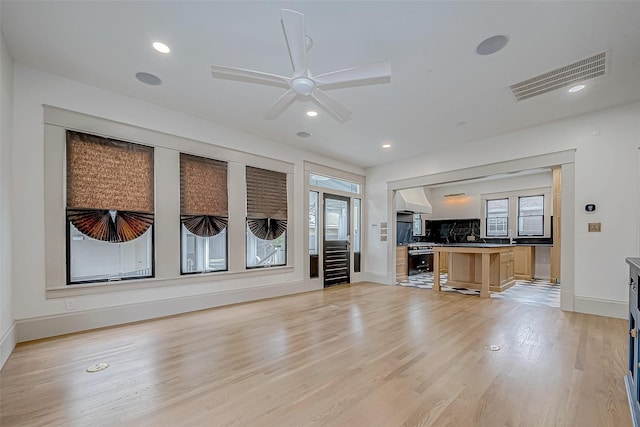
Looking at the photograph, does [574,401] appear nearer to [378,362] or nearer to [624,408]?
[624,408]

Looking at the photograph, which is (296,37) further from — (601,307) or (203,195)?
(601,307)

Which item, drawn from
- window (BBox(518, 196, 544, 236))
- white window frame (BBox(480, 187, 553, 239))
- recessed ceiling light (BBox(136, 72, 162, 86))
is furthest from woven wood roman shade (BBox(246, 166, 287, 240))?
window (BBox(518, 196, 544, 236))

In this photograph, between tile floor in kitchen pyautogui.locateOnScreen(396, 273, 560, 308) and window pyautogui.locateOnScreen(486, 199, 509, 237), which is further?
window pyautogui.locateOnScreen(486, 199, 509, 237)

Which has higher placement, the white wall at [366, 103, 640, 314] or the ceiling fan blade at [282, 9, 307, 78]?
the ceiling fan blade at [282, 9, 307, 78]

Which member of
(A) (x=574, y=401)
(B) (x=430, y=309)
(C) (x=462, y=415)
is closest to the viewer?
(C) (x=462, y=415)

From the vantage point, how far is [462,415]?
1.81 meters

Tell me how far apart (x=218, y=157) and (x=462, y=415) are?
4.42 metres

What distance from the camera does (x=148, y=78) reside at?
3.29 metres

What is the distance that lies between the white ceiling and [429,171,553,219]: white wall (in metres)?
4.14

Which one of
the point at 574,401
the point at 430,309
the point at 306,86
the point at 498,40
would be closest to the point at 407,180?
the point at 430,309

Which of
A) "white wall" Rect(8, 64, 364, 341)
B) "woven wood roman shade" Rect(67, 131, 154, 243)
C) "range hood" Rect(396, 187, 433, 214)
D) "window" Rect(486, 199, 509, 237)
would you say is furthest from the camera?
"window" Rect(486, 199, 509, 237)

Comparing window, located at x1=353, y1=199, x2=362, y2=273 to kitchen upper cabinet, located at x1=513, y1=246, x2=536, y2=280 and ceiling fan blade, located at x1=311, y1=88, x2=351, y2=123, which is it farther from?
ceiling fan blade, located at x1=311, y1=88, x2=351, y2=123

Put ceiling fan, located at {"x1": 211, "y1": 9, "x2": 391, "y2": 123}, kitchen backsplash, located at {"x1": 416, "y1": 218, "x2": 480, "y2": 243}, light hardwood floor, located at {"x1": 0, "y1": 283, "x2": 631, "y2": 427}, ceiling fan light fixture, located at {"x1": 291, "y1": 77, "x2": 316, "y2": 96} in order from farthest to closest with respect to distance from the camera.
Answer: kitchen backsplash, located at {"x1": 416, "y1": 218, "x2": 480, "y2": 243} → ceiling fan light fixture, located at {"x1": 291, "y1": 77, "x2": 316, "y2": 96} → ceiling fan, located at {"x1": 211, "y1": 9, "x2": 391, "y2": 123} → light hardwood floor, located at {"x1": 0, "y1": 283, "x2": 631, "y2": 427}

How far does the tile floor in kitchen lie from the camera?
16.4 feet
